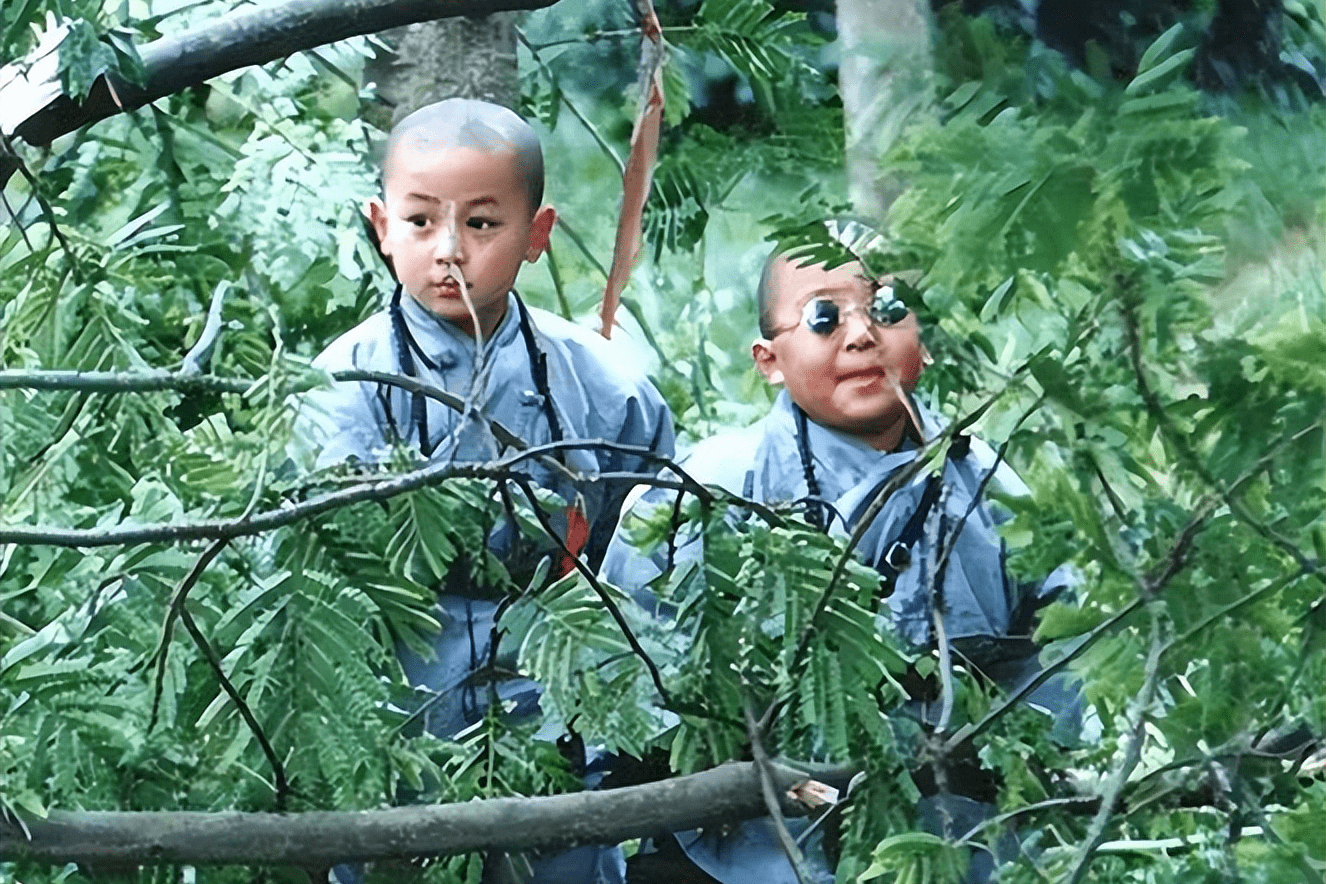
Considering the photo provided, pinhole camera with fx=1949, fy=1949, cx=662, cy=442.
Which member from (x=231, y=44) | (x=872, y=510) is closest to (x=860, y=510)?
(x=872, y=510)

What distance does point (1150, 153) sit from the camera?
115 centimetres

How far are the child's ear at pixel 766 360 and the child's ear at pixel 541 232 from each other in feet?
0.48

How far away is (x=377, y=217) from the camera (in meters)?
1.21

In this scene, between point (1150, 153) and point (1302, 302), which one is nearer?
point (1150, 153)

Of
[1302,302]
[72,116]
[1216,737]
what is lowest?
[1216,737]

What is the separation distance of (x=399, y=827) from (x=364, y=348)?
11.7 inches

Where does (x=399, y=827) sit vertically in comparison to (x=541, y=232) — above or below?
below

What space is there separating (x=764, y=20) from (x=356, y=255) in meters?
0.30

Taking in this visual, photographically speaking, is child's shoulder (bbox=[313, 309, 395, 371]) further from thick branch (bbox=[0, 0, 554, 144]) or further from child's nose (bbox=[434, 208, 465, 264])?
thick branch (bbox=[0, 0, 554, 144])

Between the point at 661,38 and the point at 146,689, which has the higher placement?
the point at 661,38

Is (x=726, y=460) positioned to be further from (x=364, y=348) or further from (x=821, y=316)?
(x=364, y=348)

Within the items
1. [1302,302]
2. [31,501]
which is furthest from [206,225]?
[1302,302]

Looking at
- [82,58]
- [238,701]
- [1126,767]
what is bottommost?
[1126,767]

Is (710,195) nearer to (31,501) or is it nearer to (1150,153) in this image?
(1150,153)
